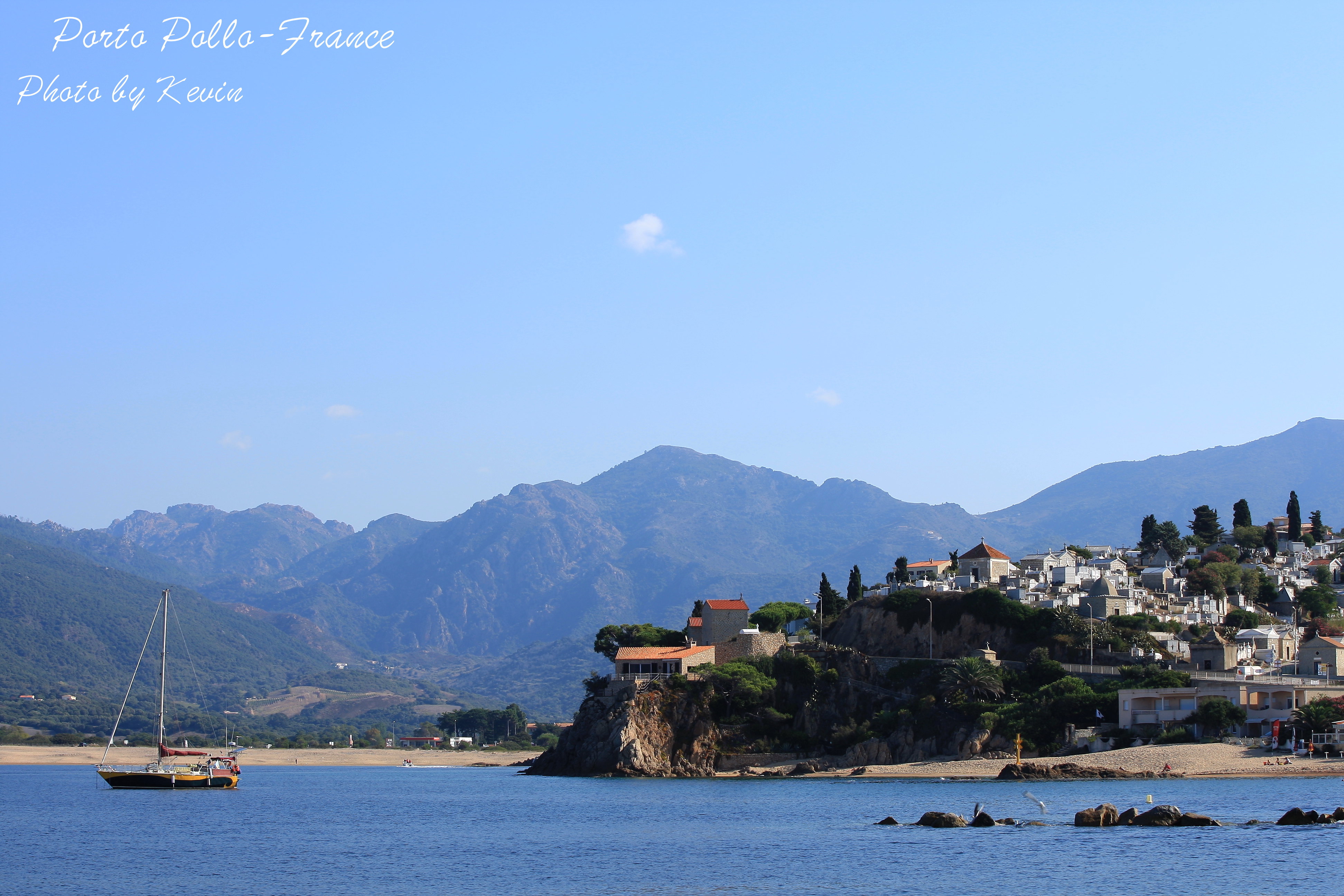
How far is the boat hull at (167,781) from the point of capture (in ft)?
334

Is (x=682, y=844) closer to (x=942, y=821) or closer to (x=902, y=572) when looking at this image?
(x=942, y=821)

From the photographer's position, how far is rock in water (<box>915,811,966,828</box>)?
62.4 m

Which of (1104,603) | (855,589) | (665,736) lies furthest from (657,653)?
(1104,603)

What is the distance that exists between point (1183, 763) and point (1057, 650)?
19.3 m

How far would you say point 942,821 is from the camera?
62562 mm

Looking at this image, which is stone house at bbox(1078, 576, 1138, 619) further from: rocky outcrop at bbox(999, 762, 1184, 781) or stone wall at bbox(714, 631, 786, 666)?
stone wall at bbox(714, 631, 786, 666)

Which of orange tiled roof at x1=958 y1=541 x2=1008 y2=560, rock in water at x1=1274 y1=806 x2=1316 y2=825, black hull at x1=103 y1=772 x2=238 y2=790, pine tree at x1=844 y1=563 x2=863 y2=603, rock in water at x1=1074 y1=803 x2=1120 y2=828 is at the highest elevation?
orange tiled roof at x1=958 y1=541 x2=1008 y2=560

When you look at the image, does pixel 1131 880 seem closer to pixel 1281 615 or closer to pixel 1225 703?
pixel 1225 703

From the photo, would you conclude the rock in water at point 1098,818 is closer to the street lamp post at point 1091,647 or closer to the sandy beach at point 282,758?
the street lamp post at point 1091,647

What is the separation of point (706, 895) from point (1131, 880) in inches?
584

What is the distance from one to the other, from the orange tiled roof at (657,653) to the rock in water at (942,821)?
46.5 metres

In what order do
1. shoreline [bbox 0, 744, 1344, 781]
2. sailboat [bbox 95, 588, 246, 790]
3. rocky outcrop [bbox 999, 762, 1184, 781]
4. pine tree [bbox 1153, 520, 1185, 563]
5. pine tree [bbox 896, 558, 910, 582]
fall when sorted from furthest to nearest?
1. pine tree [bbox 1153, 520, 1185, 563]
2. pine tree [bbox 896, 558, 910, 582]
3. sailboat [bbox 95, 588, 246, 790]
4. rocky outcrop [bbox 999, 762, 1184, 781]
5. shoreline [bbox 0, 744, 1344, 781]

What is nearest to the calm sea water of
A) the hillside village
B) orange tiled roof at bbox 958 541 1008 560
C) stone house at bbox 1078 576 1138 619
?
the hillside village

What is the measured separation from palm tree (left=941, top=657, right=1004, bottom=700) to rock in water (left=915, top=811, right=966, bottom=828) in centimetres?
3559
